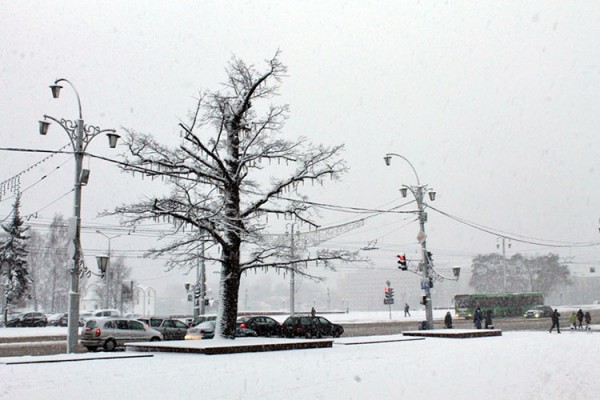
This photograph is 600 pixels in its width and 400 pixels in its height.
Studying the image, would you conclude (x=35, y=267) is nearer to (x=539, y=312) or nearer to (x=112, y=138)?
(x=539, y=312)

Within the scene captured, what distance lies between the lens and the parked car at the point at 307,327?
3338 cm

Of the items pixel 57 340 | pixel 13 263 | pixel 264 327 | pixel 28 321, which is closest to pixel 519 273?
pixel 13 263

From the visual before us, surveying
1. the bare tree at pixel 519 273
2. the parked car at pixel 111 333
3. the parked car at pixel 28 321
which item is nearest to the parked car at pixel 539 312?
the parked car at pixel 28 321

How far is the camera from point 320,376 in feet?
49.0

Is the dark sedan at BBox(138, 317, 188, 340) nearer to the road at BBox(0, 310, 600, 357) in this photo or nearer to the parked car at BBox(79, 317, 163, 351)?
the road at BBox(0, 310, 600, 357)

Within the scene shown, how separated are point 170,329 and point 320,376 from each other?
65.3 feet

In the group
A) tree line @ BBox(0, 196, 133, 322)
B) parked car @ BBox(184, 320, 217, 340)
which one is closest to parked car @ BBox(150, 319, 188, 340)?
parked car @ BBox(184, 320, 217, 340)

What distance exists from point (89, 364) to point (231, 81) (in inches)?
505

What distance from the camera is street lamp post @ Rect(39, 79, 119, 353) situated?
70.2 feet

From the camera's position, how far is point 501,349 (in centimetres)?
2361

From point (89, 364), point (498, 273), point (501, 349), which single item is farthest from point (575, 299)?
point (89, 364)

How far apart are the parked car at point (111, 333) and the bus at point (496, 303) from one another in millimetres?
46226

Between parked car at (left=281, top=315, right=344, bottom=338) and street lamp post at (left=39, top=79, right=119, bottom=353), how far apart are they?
13693 mm

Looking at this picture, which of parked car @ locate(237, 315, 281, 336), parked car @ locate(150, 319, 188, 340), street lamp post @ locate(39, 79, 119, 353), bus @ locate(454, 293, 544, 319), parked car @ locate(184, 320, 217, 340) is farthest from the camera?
bus @ locate(454, 293, 544, 319)
